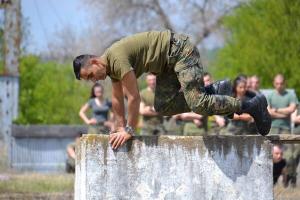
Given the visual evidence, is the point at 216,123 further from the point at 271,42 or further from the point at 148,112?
the point at 271,42

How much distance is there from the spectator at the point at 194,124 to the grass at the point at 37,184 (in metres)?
1.96

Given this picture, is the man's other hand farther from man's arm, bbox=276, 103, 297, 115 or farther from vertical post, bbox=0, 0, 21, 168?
vertical post, bbox=0, 0, 21, 168

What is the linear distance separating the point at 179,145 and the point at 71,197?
3.73 metres

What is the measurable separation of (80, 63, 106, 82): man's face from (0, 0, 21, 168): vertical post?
11.3 meters

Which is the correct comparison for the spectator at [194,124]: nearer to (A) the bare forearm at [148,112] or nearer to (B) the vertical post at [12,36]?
(A) the bare forearm at [148,112]

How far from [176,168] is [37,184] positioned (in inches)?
211

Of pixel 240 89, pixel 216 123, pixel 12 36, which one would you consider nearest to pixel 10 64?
pixel 12 36

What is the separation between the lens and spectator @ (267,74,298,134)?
45.6 ft

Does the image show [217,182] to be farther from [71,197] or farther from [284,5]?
[284,5]

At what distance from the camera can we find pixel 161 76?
29.1 feet

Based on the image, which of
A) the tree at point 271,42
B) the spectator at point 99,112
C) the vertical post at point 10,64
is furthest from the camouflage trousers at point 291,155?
the vertical post at point 10,64

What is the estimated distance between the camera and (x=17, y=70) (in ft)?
64.0

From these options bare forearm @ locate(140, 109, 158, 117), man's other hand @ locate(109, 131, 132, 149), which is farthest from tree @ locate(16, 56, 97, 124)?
man's other hand @ locate(109, 131, 132, 149)

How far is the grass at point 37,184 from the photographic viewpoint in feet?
42.4
